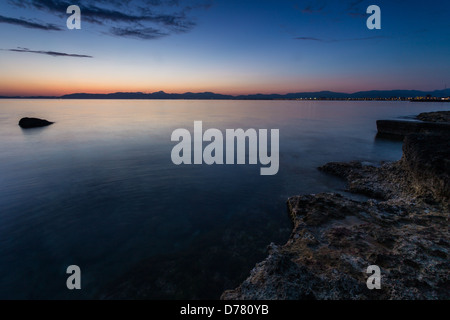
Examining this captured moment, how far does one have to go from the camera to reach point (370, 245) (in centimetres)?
624

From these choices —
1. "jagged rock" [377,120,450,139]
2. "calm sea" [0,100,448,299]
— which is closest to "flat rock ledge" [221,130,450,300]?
"calm sea" [0,100,448,299]

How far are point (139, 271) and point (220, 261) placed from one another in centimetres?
264

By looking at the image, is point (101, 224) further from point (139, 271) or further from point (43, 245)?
point (139, 271)

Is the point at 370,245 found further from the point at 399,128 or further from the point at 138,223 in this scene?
the point at 399,128

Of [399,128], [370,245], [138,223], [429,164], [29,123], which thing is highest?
[29,123]

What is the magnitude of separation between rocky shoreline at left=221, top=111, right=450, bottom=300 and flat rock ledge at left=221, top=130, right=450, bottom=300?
0.06 feet

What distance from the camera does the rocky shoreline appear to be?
4.71 metres

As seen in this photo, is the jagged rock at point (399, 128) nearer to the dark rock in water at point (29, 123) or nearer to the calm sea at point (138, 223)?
the calm sea at point (138, 223)

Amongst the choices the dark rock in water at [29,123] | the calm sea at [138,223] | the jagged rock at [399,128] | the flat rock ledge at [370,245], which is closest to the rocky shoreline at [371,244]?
the flat rock ledge at [370,245]

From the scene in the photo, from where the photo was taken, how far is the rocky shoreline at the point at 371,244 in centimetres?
471

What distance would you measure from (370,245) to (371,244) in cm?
8

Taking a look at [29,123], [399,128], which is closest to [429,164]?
[399,128]

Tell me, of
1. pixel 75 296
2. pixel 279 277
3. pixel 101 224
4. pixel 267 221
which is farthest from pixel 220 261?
pixel 101 224
